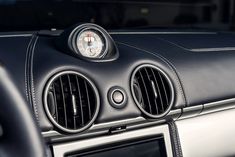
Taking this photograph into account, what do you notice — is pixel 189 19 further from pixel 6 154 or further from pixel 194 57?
pixel 6 154

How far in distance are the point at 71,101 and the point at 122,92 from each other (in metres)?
0.23

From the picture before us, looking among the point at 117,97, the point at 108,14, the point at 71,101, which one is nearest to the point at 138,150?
the point at 117,97

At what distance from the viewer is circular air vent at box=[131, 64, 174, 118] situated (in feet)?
7.13

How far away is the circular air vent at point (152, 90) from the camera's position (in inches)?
85.6

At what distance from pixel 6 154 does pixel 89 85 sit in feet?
2.17

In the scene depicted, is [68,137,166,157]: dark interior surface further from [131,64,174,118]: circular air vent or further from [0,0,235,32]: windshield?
[0,0,235,32]: windshield

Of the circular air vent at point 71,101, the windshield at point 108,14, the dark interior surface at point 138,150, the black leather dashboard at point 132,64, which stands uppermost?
the windshield at point 108,14

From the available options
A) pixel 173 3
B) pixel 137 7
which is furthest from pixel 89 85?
pixel 173 3

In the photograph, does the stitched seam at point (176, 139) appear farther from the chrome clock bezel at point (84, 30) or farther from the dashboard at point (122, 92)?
the chrome clock bezel at point (84, 30)

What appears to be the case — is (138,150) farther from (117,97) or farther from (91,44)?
(91,44)

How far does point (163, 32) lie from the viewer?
287cm

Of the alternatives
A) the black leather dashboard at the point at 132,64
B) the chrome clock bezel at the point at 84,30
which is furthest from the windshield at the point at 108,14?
the chrome clock bezel at the point at 84,30

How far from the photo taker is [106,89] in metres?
2.06

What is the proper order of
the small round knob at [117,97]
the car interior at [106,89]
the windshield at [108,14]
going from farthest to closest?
1. the windshield at [108,14]
2. the small round knob at [117,97]
3. the car interior at [106,89]
